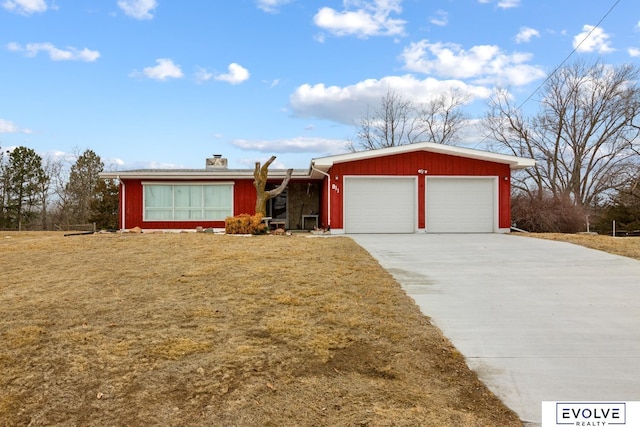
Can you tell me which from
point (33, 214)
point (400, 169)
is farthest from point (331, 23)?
point (33, 214)

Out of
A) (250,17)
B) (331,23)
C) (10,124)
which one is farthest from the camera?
(10,124)

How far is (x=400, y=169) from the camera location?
47.0 feet

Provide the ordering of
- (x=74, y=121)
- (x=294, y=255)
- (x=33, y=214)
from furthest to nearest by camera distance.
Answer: (x=33, y=214) → (x=74, y=121) → (x=294, y=255)

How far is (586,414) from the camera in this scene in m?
2.74

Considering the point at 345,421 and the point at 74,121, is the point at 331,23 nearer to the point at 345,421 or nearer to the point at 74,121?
the point at 74,121

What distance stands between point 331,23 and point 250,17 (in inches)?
123

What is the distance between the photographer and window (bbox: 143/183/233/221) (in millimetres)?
16219

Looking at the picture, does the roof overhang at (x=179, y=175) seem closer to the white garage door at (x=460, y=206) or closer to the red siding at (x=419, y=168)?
the red siding at (x=419, y=168)

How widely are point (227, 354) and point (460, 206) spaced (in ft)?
41.2

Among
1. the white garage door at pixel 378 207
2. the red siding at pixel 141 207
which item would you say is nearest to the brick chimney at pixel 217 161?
the red siding at pixel 141 207

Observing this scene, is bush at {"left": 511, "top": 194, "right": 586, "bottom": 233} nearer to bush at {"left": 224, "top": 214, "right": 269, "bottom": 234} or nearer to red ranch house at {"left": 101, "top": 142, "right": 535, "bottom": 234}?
red ranch house at {"left": 101, "top": 142, "right": 535, "bottom": 234}

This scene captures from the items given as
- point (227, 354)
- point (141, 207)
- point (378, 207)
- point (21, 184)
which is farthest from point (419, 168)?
point (21, 184)

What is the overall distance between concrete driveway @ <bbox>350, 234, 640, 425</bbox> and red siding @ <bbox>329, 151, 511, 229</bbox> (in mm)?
5402

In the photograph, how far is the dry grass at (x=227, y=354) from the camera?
2.59 metres
